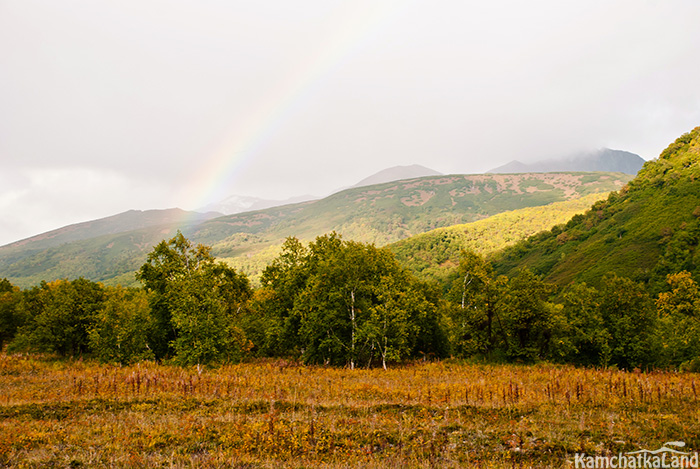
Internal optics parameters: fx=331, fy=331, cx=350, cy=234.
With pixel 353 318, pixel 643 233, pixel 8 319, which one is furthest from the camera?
pixel 643 233

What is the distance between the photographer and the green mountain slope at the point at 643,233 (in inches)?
4471

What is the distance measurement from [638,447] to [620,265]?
145144 mm

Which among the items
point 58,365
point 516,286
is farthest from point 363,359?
point 58,365

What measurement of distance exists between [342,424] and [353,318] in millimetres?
18914

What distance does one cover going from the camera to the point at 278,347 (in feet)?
130

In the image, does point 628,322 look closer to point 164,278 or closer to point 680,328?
point 680,328

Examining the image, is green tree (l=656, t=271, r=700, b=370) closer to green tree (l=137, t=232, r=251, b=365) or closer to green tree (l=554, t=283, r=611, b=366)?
green tree (l=554, t=283, r=611, b=366)

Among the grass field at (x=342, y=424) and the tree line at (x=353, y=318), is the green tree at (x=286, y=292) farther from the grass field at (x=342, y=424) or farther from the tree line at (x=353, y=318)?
the grass field at (x=342, y=424)

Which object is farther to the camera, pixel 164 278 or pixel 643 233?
pixel 643 233

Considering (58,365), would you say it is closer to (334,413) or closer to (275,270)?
(275,270)

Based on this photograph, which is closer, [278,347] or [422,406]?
[422,406]

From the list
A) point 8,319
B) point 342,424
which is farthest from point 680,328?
point 8,319

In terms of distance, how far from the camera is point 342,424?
39.8 ft

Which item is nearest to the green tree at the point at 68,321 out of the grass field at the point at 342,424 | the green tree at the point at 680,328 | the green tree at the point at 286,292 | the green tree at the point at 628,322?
the green tree at the point at 286,292
